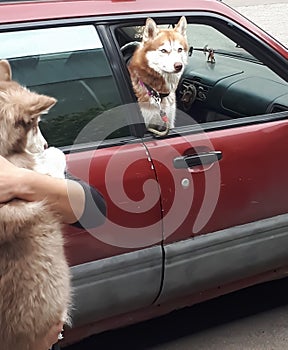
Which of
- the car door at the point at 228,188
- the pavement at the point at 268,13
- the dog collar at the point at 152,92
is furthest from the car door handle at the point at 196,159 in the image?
the pavement at the point at 268,13

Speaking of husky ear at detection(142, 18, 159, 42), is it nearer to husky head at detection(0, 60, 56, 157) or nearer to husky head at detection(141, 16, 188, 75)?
husky head at detection(141, 16, 188, 75)

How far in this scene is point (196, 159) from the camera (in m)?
2.95

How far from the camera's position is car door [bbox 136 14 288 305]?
2922 mm

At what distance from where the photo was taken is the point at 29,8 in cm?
277

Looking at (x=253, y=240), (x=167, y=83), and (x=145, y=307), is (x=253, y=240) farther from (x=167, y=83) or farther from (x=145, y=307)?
(x=167, y=83)

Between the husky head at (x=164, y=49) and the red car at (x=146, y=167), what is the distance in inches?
Answer: 2.8

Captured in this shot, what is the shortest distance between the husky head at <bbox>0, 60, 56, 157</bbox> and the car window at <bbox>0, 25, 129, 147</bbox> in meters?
1.14

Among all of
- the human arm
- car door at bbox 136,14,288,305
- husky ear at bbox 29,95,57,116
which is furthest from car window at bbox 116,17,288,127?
husky ear at bbox 29,95,57,116

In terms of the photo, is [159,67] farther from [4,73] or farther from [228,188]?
[4,73]

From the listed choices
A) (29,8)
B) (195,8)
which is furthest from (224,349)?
(29,8)

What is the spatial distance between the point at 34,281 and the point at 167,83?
76.9 inches

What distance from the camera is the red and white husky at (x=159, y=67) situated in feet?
10.2

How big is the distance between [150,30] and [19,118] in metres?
1.79

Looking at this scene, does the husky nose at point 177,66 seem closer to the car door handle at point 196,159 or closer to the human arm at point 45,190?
the car door handle at point 196,159
